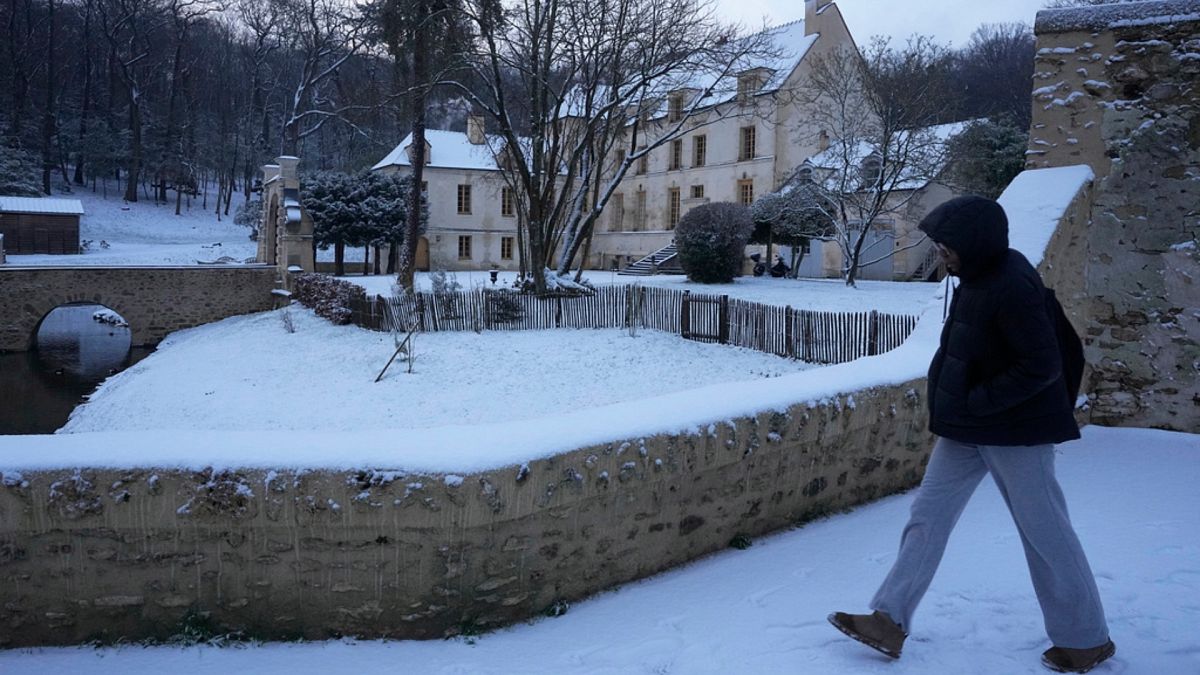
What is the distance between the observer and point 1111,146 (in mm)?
6363

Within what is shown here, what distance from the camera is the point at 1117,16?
6.31 metres

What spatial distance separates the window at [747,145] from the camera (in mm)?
36281

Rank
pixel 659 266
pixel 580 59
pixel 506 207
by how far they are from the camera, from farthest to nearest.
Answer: pixel 506 207 < pixel 659 266 < pixel 580 59

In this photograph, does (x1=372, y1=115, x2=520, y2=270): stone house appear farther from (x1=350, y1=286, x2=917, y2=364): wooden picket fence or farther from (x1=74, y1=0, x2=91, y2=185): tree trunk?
(x1=350, y1=286, x2=917, y2=364): wooden picket fence

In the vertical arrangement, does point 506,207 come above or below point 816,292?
above

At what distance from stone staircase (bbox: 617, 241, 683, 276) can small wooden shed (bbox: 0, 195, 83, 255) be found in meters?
24.6

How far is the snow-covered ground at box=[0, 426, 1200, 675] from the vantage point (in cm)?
314

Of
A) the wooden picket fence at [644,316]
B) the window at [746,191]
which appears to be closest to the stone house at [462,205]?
the window at [746,191]

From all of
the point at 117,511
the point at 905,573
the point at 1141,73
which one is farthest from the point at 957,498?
the point at 1141,73

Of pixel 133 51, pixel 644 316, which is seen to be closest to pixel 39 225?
pixel 133 51

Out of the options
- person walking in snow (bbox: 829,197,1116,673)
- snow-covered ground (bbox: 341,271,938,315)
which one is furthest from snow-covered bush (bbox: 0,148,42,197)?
person walking in snow (bbox: 829,197,1116,673)

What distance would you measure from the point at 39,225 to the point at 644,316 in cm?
3086

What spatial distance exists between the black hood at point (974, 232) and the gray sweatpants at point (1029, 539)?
2.20 ft

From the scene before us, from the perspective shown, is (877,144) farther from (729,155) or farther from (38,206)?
(38,206)
